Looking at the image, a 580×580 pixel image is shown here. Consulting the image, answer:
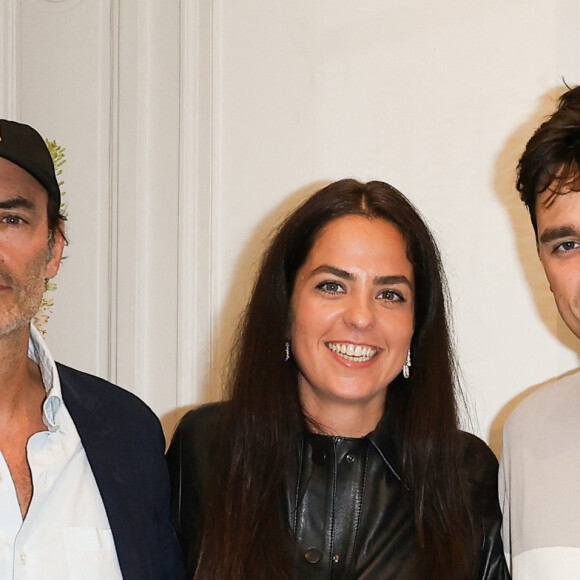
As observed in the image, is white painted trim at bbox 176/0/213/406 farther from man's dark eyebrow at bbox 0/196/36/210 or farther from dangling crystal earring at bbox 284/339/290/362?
man's dark eyebrow at bbox 0/196/36/210

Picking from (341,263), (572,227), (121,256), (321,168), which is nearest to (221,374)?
(121,256)

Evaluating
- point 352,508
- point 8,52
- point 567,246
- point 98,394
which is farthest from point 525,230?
point 8,52

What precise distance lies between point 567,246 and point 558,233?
0.03 m

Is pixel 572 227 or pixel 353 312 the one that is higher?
pixel 572 227

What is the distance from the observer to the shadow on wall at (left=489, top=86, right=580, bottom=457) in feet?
8.24

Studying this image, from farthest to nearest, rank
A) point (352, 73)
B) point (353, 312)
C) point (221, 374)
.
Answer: point (221, 374) < point (352, 73) < point (353, 312)

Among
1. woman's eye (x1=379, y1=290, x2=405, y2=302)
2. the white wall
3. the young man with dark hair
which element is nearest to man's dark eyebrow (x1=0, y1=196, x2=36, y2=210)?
woman's eye (x1=379, y1=290, x2=405, y2=302)

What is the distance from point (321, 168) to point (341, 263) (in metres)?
0.69

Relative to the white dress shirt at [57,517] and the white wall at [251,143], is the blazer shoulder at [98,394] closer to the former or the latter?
the white dress shirt at [57,517]

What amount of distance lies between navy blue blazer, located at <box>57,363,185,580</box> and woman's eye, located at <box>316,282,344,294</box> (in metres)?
0.50

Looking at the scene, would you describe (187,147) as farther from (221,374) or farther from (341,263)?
(341,263)

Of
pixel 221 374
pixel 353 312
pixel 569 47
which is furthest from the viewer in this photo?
pixel 221 374

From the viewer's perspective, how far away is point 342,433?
219 cm

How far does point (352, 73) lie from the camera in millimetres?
2676
